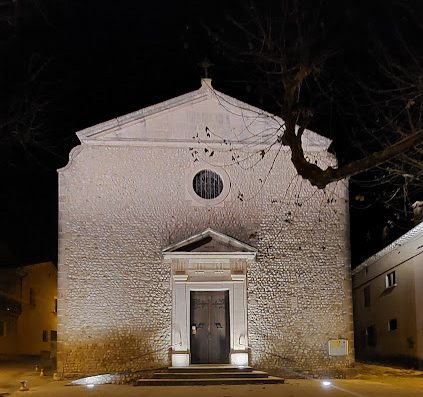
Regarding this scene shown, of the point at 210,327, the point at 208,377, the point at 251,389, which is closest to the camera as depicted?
the point at 251,389

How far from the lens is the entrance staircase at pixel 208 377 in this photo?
20938mm

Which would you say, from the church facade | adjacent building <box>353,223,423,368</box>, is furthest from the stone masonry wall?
adjacent building <box>353,223,423,368</box>

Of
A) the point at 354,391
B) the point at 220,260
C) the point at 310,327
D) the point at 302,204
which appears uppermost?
the point at 302,204

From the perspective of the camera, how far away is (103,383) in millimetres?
22094

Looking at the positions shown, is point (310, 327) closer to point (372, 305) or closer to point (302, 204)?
point (302, 204)

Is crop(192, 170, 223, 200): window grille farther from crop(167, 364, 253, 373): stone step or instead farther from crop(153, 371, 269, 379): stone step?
crop(153, 371, 269, 379): stone step

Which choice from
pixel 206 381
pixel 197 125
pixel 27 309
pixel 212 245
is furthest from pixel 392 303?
pixel 27 309

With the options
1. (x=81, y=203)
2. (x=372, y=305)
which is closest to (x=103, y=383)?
(x=81, y=203)

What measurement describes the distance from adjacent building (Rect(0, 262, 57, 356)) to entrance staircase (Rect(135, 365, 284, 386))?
15.4m

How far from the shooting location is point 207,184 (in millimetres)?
23594

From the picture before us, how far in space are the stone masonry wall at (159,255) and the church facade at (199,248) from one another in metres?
0.03

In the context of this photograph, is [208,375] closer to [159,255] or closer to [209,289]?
[209,289]

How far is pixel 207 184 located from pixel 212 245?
6.92ft

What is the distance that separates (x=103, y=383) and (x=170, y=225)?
543 centimetres
